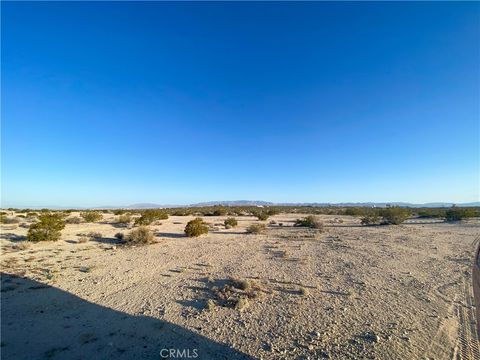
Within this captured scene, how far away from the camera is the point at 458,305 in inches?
294

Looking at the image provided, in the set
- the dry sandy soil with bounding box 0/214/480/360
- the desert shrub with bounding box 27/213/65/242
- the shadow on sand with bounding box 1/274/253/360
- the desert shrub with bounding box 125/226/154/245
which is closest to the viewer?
the shadow on sand with bounding box 1/274/253/360

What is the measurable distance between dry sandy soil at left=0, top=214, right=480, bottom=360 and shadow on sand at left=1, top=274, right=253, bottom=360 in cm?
2

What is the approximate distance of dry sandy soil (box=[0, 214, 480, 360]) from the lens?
5.59m

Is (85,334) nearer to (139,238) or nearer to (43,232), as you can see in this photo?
(139,238)

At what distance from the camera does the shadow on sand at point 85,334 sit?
17.9ft

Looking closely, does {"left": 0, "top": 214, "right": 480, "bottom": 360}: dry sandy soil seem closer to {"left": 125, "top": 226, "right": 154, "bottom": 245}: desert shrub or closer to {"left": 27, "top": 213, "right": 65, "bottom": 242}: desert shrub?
{"left": 27, "top": 213, "right": 65, "bottom": 242}: desert shrub

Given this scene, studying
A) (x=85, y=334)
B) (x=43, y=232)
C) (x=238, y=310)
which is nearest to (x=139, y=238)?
(x=43, y=232)

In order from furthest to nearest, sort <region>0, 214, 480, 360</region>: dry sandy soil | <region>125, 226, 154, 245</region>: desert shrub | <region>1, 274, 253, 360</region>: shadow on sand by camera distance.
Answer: <region>125, 226, 154, 245</region>: desert shrub
<region>0, 214, 480, 360</region>: dry sandy soil
<region>1, 274, 253, 360</region>: shadow on sand

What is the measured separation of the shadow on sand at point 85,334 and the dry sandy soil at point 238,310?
0.02 m

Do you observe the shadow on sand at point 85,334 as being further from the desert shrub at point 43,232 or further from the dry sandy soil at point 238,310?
the desert shrub at point 43,232

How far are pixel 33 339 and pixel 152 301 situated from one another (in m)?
2.83

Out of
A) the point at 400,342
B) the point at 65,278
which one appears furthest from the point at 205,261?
the point at 400,342

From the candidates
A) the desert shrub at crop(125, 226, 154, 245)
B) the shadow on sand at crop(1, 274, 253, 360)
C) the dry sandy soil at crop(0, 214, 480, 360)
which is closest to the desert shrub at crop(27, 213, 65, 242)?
the dry sandy soil at crop(0, 214, 480, 360)

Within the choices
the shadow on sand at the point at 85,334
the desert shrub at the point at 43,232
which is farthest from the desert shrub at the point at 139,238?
the shadow on sand at the point at 85,334
